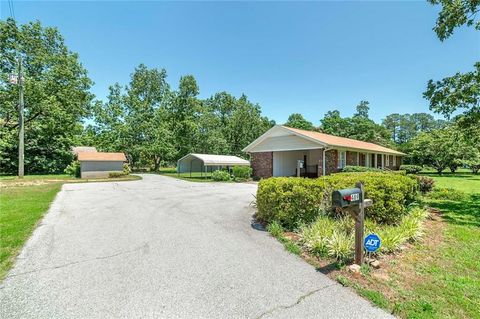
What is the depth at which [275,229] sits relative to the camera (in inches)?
222

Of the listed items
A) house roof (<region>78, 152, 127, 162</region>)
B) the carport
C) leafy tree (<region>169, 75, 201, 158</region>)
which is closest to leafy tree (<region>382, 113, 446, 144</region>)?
Answer: leafy tree (<region>169, 75, 201, 158</region>)

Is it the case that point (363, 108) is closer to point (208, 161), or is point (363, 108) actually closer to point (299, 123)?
point (299, 123)

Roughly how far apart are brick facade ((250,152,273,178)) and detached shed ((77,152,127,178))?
48.9 feet

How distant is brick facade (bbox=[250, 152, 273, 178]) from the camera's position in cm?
2125

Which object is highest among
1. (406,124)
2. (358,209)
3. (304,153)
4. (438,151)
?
(406,124)

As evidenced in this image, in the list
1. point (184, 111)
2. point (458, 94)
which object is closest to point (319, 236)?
point (458, 94)

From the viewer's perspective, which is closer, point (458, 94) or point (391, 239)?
point (391, 239)

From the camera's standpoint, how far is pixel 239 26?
1352 cm

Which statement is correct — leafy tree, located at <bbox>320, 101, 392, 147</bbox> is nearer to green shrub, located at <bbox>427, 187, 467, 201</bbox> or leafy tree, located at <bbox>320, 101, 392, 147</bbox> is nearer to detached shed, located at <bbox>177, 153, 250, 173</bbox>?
detached shed, located at <bbox>177, 153, 250, 173</bbox>

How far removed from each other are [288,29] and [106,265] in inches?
539

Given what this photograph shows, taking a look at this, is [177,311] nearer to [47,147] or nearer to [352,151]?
[352,151]

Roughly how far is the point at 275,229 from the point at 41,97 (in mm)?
32044

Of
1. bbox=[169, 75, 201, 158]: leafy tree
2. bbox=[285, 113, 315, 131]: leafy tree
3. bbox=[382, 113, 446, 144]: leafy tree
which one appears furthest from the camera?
bbox=[382, 113, 446, 144]: leafy tree

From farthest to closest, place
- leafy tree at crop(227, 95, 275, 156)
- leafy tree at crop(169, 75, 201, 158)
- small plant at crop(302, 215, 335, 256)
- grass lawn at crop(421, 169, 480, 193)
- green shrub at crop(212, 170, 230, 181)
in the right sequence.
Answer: leafy tree at crop(227, 95, 275, 156), leafy tree at crop(169, 75, 201, 158), green shrub at crop(212, 170, 230, 181), grass lawn at crop(421, 169, 480, 193), small plant at crop(302, 215, 335, 256)
